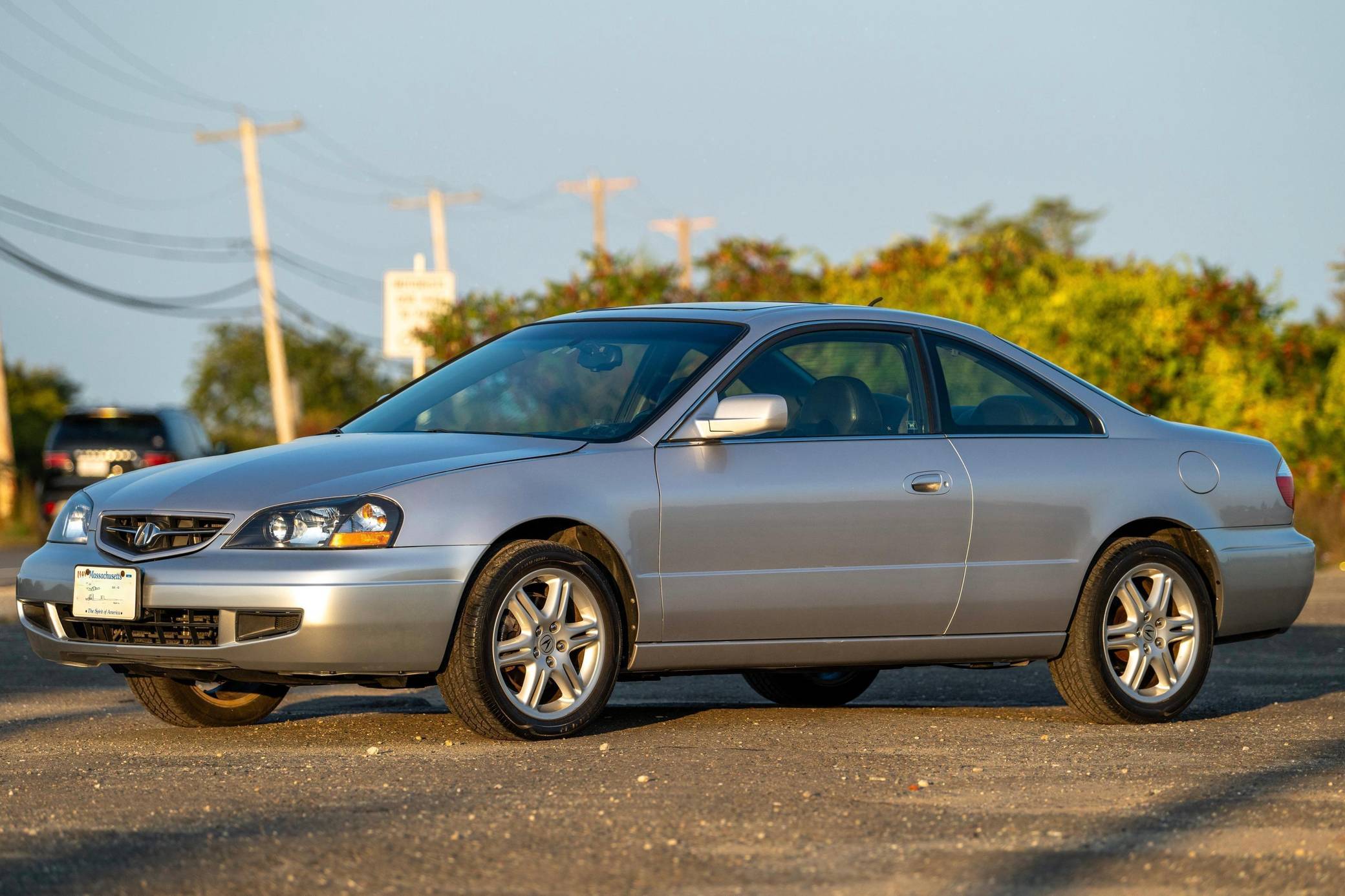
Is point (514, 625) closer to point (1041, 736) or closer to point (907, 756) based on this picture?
point (907, 756)

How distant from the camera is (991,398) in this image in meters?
8.20

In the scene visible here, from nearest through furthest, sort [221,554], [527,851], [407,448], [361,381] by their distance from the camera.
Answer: [527,851], [221,554], [407,448], [361,381]

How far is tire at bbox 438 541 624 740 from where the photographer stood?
6.82 metres

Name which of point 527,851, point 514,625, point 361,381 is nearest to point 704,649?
point 514,625

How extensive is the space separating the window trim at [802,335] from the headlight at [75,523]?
206cm

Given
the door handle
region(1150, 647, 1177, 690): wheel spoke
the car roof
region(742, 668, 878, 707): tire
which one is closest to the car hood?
the car roof

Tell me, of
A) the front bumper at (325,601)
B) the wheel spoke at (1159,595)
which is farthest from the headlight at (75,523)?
the wheel spoke at (1159,595)

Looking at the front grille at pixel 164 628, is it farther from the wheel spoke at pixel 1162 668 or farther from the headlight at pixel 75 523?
the wheel spoke at pixel 1162 668

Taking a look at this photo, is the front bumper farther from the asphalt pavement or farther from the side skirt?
the side skirt

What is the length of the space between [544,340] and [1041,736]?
98.9 inches

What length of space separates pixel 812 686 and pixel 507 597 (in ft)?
8.15

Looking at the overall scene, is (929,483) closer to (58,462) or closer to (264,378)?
(58,462)

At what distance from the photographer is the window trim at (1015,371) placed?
796 cm

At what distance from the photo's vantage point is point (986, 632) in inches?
309
